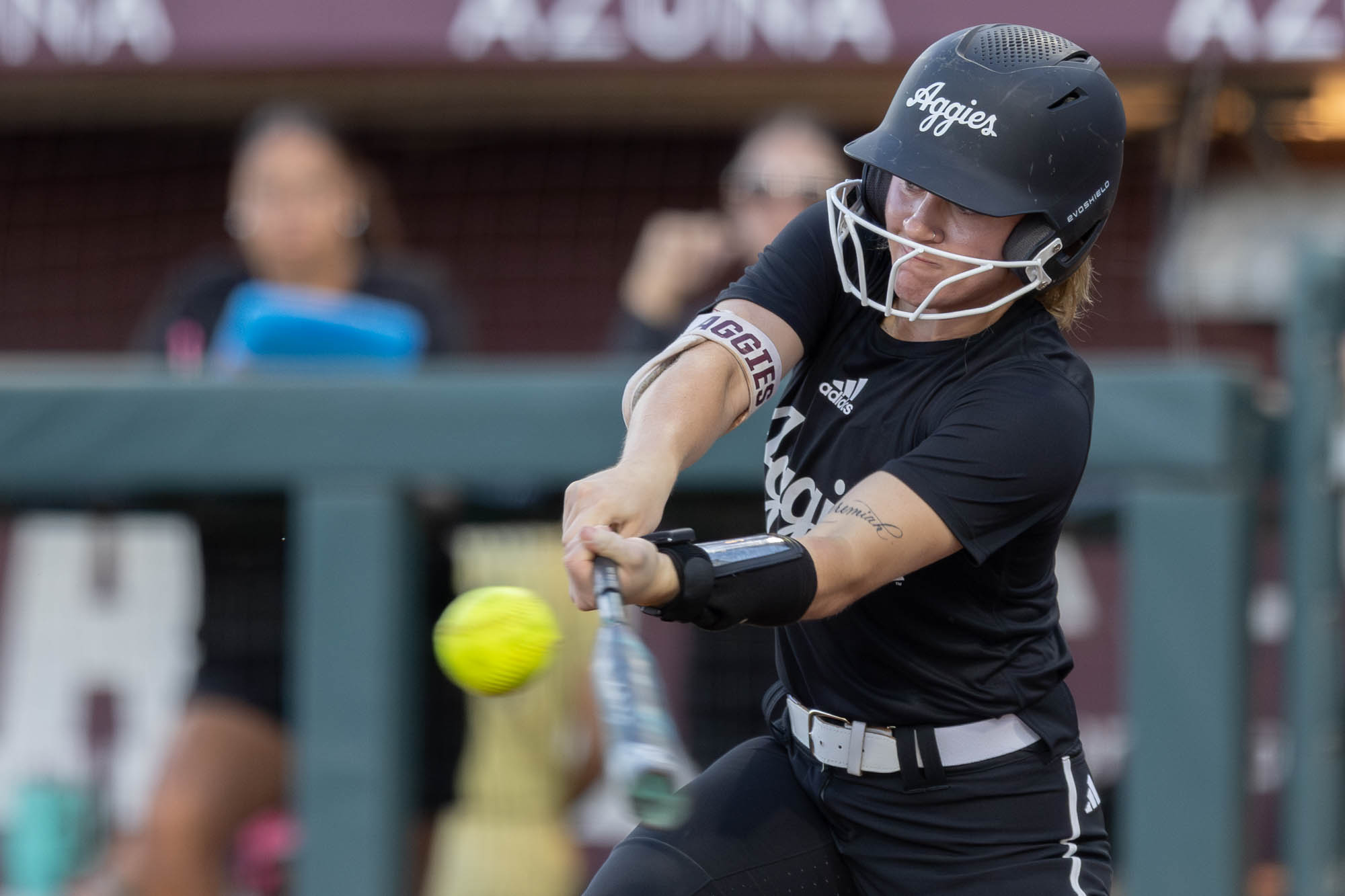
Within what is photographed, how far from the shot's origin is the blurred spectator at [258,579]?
3.78 m

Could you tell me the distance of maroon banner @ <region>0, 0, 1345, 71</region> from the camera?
17.8ft

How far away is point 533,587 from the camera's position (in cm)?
395

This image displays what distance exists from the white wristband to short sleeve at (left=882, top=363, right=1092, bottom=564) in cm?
26

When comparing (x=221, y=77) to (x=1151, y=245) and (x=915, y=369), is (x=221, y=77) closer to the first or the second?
(x=1151, y=245)

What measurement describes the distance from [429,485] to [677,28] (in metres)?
2.33

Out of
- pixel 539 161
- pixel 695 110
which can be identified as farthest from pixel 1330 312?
pixel 539 161

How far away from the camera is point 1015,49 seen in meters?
2.34

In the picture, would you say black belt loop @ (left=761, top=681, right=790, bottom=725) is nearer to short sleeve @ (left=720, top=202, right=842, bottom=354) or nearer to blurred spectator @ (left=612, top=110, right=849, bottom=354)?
short sleeve @ (left=720, top=202, right=842, bottom=354)

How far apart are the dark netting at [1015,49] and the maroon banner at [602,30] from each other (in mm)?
3163

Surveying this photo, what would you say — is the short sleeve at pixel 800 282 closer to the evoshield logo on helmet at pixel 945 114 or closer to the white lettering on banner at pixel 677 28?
the evoshield logo on helmet at pixel 945 114

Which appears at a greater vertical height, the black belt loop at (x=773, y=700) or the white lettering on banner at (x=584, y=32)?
the white lettering on banner at (x=584, y=32)

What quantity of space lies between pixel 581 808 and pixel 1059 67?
10.3 ft

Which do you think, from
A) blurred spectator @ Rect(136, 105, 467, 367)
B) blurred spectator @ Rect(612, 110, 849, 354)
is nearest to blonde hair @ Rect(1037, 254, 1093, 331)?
blurred spectator @ Rect(612, 110, 849, 354)

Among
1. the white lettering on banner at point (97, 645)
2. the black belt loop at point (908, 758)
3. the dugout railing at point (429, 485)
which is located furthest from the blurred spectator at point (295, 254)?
the black belt loop at point (908, 758)
